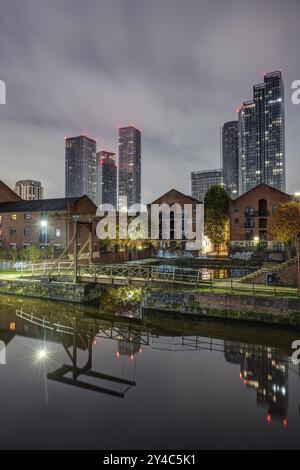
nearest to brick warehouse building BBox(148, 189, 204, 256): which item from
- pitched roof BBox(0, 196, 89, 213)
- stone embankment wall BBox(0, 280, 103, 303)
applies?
pitched roof BBox(0, 196, 89, 213)

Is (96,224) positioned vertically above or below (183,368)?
above

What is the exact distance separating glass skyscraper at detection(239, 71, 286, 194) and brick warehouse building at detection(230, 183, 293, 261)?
120m

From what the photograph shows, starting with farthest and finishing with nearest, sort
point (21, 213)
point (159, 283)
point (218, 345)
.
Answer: point (21, 213) < point (159, 283) < point (218, 345)

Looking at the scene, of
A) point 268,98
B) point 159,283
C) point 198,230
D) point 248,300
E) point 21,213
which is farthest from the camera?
point 268,98

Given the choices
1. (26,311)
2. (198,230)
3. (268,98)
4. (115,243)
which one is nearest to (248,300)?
(26,311)

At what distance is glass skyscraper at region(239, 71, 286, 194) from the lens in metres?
158

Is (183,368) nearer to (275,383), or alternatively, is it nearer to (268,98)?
(275,383)

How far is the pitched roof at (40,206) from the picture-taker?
4150 cm

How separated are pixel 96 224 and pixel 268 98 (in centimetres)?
15812

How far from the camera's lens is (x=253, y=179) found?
16350 centimetres

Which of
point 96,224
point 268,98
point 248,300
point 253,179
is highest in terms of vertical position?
point 268,98

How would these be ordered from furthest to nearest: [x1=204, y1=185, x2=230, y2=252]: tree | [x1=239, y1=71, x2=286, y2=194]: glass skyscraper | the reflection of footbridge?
[x1=239, y1=71, x2=286, y2=194]: glass skyscraper < [x1=204, y1=185, x2=230, y2=252]: tree < the reflection of footbridge

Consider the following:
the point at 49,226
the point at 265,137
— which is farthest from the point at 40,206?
the point at 265,137

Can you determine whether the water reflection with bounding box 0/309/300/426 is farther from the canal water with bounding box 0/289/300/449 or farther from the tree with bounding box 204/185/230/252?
the tree with bounding box 204/185/230/252
